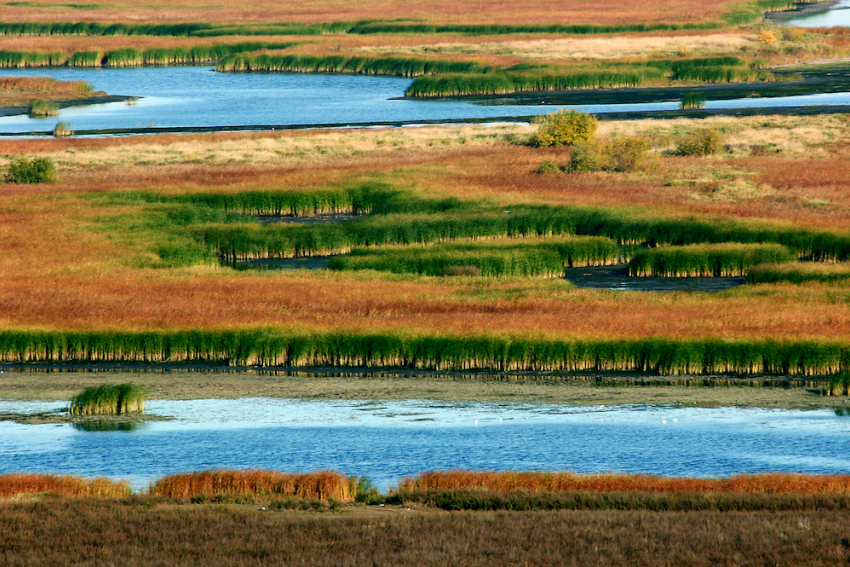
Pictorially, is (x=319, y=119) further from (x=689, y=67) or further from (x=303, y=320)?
(x=303, y=320)

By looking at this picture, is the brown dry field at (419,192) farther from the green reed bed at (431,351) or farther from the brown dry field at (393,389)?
the brown dry field at (393,389)

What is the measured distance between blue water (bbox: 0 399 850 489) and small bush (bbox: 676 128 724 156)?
4512 centimetres

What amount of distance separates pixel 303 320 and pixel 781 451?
17.6 m

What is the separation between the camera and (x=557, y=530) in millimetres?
18781

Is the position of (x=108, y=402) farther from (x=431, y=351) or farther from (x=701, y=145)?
(x=701, y=145)

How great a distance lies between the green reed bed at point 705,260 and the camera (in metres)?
45.6

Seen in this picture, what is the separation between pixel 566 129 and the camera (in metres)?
73.8

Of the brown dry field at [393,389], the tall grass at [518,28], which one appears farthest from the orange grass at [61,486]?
the tall grass at [518,28]

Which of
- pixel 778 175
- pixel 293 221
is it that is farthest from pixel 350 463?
pixel 778 175

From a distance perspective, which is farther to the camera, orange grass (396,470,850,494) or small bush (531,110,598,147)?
small bush (531,110,598,147)

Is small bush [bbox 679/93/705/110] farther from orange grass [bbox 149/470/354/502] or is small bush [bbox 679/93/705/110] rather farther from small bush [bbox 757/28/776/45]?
orange grass [bbox 149/470/354/502]

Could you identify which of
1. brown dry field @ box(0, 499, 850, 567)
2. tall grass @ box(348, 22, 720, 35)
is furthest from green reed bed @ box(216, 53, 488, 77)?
brown dry field @ box(0, 499, 850, 567)

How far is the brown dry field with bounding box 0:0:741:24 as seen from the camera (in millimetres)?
163625

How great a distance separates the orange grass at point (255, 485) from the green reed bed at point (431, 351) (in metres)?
12.4
